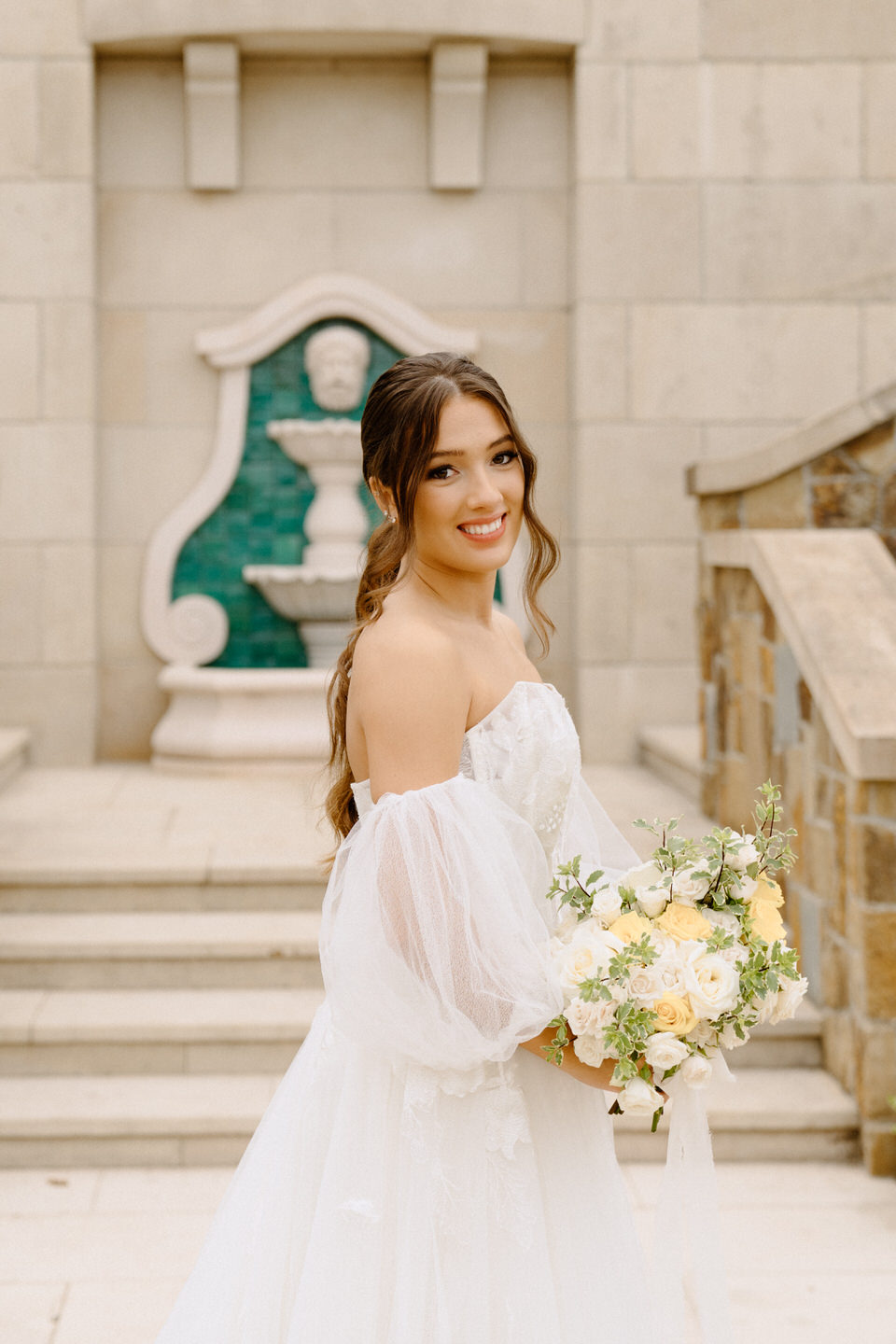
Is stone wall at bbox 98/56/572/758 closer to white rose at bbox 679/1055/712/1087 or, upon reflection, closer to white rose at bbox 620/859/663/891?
white rose at bbox 620/859/663/891

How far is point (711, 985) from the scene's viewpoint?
5.39 ft

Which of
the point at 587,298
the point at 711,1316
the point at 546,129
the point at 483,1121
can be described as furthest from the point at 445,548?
the point at 546,129

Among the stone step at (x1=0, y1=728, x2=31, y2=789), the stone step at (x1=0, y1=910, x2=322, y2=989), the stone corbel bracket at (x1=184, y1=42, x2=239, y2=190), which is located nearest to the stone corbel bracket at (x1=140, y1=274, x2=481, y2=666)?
the stone corbel bracket at (x1=184, y1=42, x2=239, y2=190)

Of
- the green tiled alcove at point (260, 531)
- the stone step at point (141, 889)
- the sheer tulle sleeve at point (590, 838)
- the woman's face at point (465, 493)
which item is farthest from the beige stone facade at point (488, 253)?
the woman's face at point (465, 493)

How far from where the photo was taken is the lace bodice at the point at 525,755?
178 cm

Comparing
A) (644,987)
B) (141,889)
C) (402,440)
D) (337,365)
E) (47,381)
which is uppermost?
(337,365)

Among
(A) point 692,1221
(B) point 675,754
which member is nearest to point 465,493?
(A) point 692,1221

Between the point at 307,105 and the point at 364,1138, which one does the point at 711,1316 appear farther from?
the point at 307,105

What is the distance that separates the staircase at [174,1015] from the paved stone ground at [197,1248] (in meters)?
0.10

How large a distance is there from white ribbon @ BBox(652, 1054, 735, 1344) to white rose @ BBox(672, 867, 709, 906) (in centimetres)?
26

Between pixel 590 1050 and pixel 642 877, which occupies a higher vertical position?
pixel 642 877

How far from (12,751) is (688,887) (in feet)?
18.1

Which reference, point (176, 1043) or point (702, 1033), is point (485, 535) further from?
point (176, 1043)

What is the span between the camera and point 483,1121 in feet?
5.95
